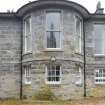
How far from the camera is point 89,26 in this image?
22.2 m

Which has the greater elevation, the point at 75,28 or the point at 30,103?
the point at 75,28

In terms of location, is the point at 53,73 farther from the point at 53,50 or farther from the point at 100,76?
the point at 100,76

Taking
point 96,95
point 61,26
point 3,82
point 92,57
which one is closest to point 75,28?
point 61,26

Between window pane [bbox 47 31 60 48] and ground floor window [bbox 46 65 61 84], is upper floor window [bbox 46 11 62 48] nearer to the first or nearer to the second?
window pane [bbox 47 31 60 48]

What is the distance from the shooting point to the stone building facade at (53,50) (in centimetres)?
1969

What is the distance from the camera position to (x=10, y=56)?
71.3 feet

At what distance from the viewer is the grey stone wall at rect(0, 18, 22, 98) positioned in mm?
21484

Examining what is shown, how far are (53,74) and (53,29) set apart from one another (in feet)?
10.0

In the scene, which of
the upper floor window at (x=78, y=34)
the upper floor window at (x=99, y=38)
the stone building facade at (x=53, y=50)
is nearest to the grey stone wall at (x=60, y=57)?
the stone building facade at (x=53, y=50)

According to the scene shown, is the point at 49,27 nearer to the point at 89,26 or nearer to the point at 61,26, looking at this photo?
the point at 61,26

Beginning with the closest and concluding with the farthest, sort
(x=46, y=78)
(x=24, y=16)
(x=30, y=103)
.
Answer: (x=30, y=103)
(x=46, y=78)
(x=24, y=16)

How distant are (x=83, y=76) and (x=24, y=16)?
6051 mm

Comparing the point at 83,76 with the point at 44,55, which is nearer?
the point at 44,55

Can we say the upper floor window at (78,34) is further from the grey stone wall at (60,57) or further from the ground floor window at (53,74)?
the ground floor window at (53,74)
